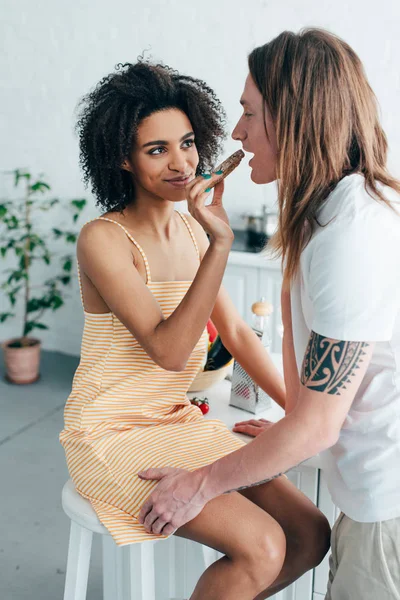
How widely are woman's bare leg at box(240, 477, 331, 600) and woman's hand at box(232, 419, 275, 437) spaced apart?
5.1 inches

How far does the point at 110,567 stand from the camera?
69.2 inches

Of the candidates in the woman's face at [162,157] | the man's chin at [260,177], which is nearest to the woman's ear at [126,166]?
the woman's face at [162,157]

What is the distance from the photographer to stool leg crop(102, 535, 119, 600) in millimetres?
1730

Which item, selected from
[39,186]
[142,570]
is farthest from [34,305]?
[142,570]

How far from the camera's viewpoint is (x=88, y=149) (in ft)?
5.00

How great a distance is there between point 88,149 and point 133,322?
45 cm

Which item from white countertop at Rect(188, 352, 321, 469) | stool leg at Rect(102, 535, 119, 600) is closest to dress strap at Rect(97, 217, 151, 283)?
white countertop at Rect(188, 352, 321, 469)

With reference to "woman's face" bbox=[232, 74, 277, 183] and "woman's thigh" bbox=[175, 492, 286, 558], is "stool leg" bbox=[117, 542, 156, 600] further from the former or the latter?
"woman's face" bbox=[232, 74, 277, 183]

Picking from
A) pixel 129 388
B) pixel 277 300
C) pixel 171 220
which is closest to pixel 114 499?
pixel 129 388

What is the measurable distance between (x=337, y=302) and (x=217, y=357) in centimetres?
69

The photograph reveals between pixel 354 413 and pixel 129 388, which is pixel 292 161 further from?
pixel 129 388

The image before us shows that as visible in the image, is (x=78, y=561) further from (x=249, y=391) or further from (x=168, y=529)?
(x=249, y=391)

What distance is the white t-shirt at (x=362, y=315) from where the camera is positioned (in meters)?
0.99

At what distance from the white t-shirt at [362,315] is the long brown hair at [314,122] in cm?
4
